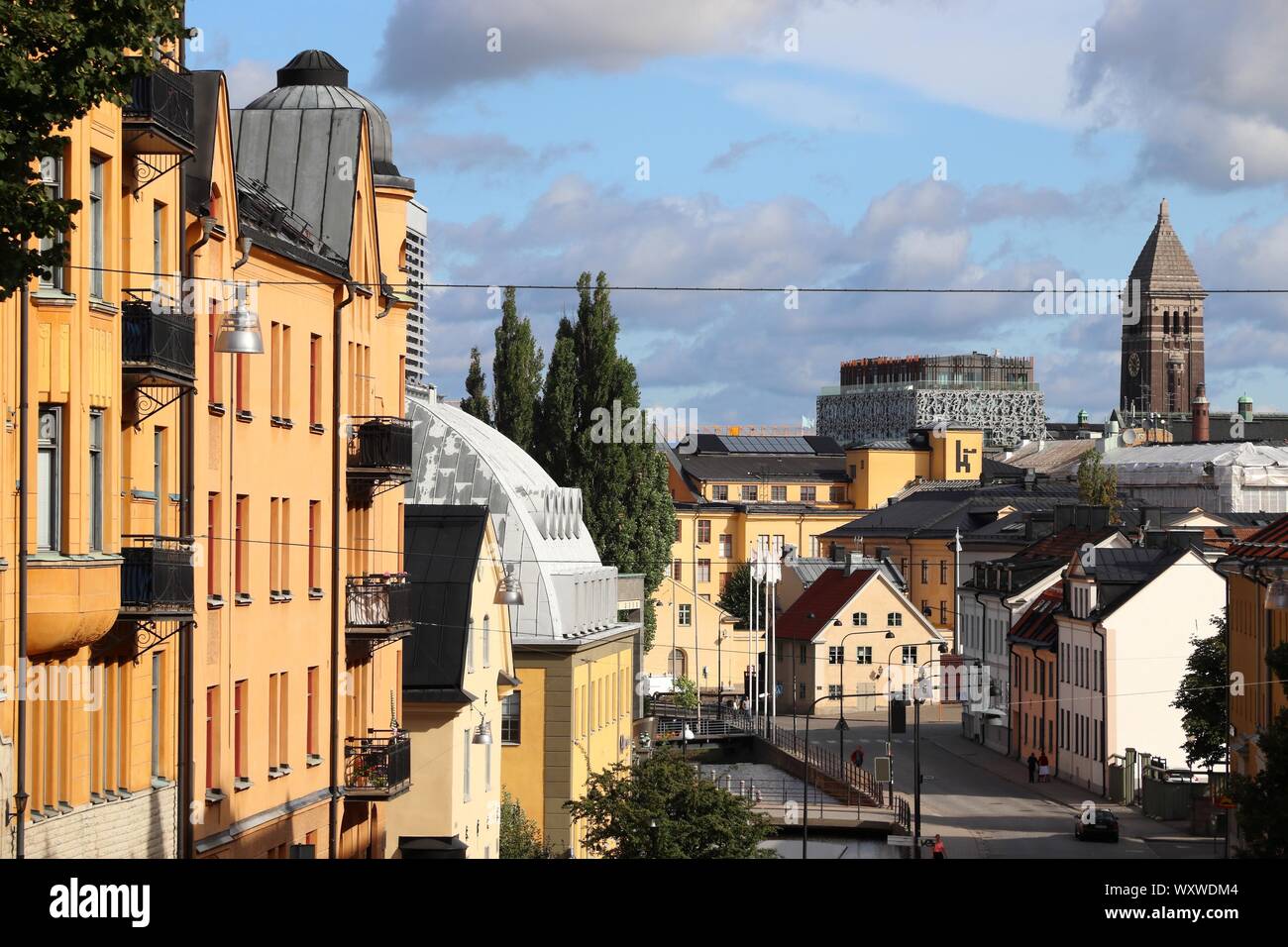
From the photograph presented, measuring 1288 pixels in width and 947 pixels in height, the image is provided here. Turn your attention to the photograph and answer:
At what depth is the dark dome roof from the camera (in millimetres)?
38906

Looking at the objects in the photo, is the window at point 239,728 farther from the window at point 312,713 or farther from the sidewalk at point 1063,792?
the sidewalk at point 1063,792

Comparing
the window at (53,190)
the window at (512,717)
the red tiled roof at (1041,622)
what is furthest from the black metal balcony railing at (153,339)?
the red tiled roof at (1041,622)

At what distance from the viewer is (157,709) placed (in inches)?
1064

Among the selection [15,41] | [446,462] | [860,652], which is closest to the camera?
[15,41]

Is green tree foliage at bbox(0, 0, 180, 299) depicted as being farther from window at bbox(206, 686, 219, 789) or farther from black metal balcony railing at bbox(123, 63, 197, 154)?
window at bbox(206, 686, 219, 789)

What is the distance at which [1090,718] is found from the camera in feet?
286

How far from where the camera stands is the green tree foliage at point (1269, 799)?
3875 centimetres

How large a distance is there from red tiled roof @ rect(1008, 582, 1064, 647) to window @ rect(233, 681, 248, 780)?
66.2 meters

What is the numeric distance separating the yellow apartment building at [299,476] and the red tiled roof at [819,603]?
89.8 metres

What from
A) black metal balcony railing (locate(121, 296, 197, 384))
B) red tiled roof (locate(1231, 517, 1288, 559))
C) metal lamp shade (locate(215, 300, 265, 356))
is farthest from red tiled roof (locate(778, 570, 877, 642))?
metal lamp shade (locate(215, 300, 265, 356))

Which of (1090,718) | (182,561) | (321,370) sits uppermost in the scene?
(321,370)

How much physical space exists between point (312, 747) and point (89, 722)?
37.7 ft
